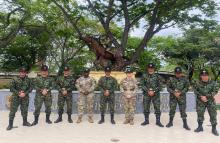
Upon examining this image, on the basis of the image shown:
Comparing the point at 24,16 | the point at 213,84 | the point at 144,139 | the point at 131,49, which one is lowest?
the point at 144,139

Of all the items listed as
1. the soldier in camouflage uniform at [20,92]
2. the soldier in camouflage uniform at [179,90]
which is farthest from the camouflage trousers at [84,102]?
the soldier in camouflage uniform at [179,90]

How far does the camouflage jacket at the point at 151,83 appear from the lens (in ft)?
32.8

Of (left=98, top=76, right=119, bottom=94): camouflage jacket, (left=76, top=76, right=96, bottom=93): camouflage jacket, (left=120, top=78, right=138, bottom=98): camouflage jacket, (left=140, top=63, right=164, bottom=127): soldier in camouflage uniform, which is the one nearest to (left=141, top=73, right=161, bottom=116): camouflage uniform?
(left=140, top=63, right=164, bottom=127): soldier in camouflage uniform

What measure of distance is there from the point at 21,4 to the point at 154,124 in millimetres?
11467

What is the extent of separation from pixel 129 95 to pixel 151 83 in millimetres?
705

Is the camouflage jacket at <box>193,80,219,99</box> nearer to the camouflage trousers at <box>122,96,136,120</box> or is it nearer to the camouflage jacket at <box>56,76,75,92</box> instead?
the camouflage trousers at <box>122,96,136,120</box>

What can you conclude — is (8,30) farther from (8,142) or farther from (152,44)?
(8,142)

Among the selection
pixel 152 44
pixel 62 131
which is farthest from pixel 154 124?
pixel 152 44

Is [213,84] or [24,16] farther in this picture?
[24,16]

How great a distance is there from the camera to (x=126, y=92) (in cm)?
1012

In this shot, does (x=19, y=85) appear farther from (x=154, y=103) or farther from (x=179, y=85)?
(x=179, y=85)

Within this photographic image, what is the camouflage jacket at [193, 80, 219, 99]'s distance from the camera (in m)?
9.12

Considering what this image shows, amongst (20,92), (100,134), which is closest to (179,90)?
(100,134)

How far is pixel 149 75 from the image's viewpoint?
10094mm
